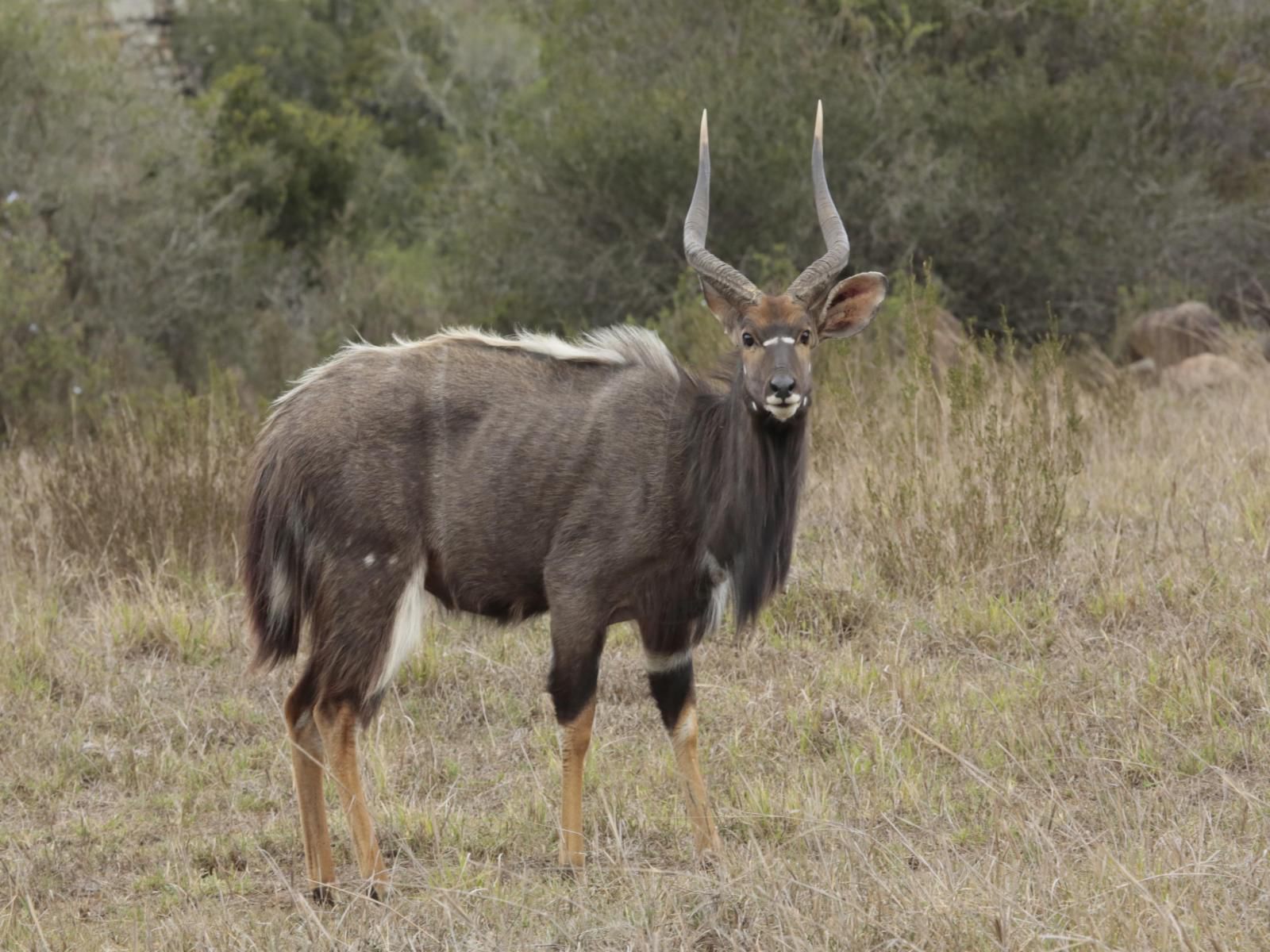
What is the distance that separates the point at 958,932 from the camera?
3674 millimetres

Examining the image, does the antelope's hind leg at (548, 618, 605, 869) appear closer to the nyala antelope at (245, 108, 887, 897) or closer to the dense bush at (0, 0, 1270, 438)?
the nyala antelope at (245, 108, 887, 897)

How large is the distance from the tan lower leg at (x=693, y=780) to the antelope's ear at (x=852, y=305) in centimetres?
129

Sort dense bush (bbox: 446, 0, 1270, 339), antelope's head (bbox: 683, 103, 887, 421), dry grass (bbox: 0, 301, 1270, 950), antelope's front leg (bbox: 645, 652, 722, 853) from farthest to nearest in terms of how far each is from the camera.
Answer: dense bush (bbox: 446, 0, 1270, 339) → antelope's front leg (bbox: 645, 652, 722, 853) → antelope's head (bbox: 683, 103, 887, 421) → dry grass (bbox: 0, 301, 1270, 950)

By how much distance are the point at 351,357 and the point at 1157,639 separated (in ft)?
10.7

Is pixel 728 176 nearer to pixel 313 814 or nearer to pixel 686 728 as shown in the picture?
pixel 686 728

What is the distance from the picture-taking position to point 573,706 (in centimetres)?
497

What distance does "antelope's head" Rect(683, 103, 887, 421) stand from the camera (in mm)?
4840

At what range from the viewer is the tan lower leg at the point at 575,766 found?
4977 millimetres

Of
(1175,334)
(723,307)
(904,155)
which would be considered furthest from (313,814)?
(904,155)

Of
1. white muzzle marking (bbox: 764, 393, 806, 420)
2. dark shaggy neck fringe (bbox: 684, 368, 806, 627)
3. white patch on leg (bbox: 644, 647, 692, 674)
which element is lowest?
white patch on leg (bbox: 644, 647, 692, 674)

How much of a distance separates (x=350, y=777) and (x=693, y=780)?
1060 millimetres

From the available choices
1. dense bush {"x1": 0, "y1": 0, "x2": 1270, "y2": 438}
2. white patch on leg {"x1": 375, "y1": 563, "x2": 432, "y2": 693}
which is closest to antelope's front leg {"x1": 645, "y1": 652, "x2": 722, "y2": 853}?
white patch on leg {"x1": 375, "y1": 563, "x2": 432, "y2": 693}

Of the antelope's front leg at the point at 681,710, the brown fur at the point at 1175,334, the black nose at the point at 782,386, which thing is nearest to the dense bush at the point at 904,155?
the brown fur at the point at 1175,334

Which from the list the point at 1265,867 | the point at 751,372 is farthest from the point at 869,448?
the point at 1265,867
